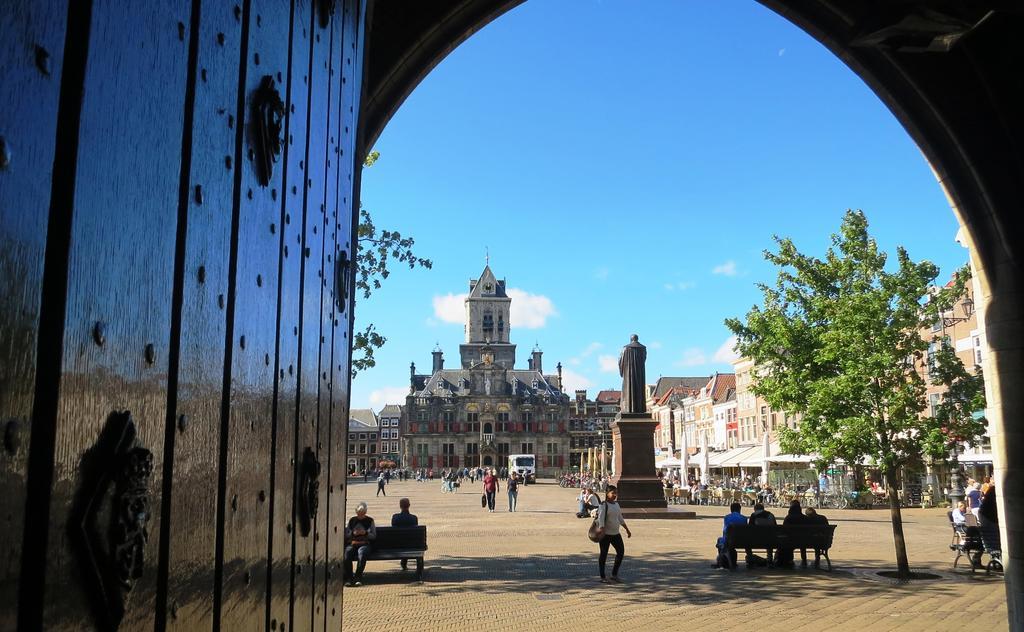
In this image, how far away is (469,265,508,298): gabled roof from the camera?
106m

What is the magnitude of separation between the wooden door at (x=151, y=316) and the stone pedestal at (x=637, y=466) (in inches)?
795

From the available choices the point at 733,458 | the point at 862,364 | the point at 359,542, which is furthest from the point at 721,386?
the point at 359,542

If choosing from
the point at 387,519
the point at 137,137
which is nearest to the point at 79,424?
the point at 137,137

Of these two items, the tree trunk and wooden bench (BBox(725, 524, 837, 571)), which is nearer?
the tree trunk

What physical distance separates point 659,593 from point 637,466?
12255 mm

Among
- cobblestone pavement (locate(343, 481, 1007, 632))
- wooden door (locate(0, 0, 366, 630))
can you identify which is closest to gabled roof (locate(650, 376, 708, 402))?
cobblestone pavement (locate(343, 481, 1007, 632))

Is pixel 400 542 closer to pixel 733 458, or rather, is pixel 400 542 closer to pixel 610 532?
pixel 610 532

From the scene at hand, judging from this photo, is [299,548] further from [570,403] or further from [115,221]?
[570,403]

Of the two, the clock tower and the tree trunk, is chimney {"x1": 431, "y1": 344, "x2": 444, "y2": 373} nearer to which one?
the clock tower

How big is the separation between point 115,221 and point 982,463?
29690 millimetres

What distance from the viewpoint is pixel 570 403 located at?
101 metres

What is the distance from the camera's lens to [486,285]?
107 metres

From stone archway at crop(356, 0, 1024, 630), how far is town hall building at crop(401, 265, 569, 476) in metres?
85.4

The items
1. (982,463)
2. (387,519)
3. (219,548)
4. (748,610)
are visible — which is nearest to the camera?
(219,548)
